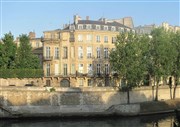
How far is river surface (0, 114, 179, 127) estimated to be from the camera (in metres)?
45.9

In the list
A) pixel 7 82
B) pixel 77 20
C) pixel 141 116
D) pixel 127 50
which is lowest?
pixel 141 116

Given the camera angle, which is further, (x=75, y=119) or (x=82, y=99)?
(x=82, y=99)

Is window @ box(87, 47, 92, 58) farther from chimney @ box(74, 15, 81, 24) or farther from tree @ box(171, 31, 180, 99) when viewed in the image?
tree @ box(171, 31, 180, 99)

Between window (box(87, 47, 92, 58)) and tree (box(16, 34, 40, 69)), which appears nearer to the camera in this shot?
tree (box(16, 34, 40, 69))

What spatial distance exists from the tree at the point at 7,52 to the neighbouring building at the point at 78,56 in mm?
5652

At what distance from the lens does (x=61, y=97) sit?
54.8 m

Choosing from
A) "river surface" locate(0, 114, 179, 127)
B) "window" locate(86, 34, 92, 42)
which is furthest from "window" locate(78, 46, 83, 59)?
"river surface" locate(0, 114, 179, 127)

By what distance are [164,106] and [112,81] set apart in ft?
53.4

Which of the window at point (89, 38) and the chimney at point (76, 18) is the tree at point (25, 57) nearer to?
the chimney at point (76, 18)

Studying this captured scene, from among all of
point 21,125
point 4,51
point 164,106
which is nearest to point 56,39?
point 4,51

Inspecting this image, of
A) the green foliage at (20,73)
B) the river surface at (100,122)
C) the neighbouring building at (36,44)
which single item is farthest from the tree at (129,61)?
the neighbouring building at (36,44)

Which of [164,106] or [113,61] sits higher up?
[113,61]

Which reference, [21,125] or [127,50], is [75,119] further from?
[127,50]

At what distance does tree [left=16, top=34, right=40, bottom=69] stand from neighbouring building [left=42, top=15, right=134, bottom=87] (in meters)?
2.55
